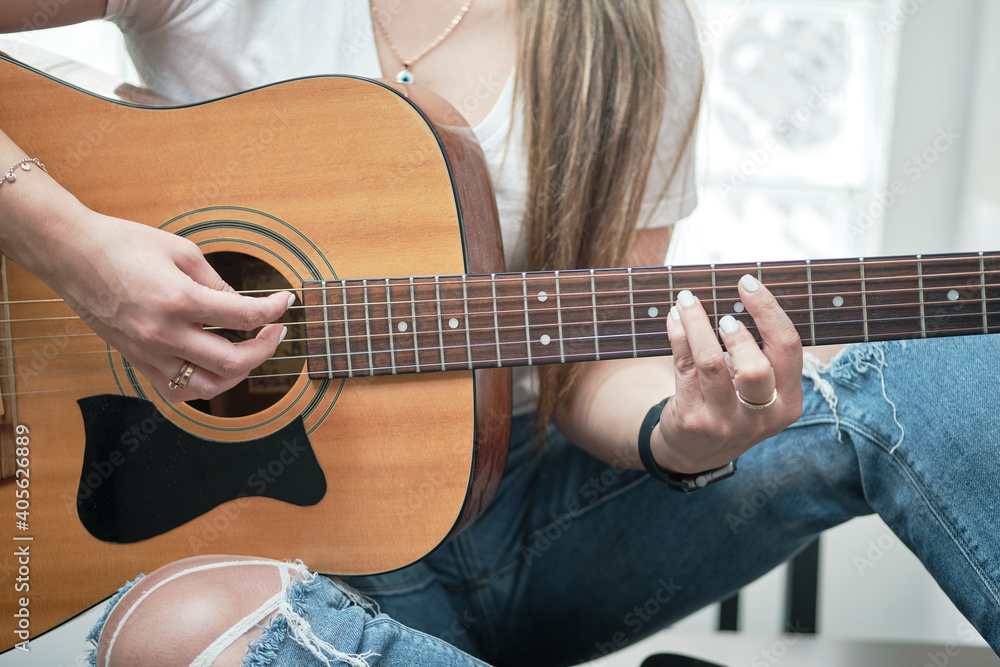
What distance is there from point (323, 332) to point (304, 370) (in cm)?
5

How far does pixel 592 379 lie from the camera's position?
0.92 m

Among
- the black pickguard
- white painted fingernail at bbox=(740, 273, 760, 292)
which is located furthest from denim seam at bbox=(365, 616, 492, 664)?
white painted fingernail at bbox=(740, 273, 760, 292)

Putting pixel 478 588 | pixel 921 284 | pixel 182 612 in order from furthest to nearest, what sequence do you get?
1. pixel 478 588
2. pixel 921 284
3. pixel 182 612

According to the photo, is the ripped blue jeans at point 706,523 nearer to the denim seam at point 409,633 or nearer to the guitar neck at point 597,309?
the denim seam at point 409,633

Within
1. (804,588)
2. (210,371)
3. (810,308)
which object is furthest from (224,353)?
(804,588)

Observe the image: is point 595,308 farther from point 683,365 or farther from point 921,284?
point 921,284

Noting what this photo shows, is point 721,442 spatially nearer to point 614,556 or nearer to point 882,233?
point 614,556

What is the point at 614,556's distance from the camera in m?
0.86

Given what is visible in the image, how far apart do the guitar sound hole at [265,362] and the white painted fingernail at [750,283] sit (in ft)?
1.57

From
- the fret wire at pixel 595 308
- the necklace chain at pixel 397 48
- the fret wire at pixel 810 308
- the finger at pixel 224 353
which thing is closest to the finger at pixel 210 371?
the finger at pixel 224 353

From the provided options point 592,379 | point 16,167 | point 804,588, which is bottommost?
point 804,588

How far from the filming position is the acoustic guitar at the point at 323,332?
0.69 m

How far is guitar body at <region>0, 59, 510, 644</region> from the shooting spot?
70 centimetres

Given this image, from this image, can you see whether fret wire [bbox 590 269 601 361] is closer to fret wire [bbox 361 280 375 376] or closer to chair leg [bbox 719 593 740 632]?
fret wire [bbox 361 280 375 376]
